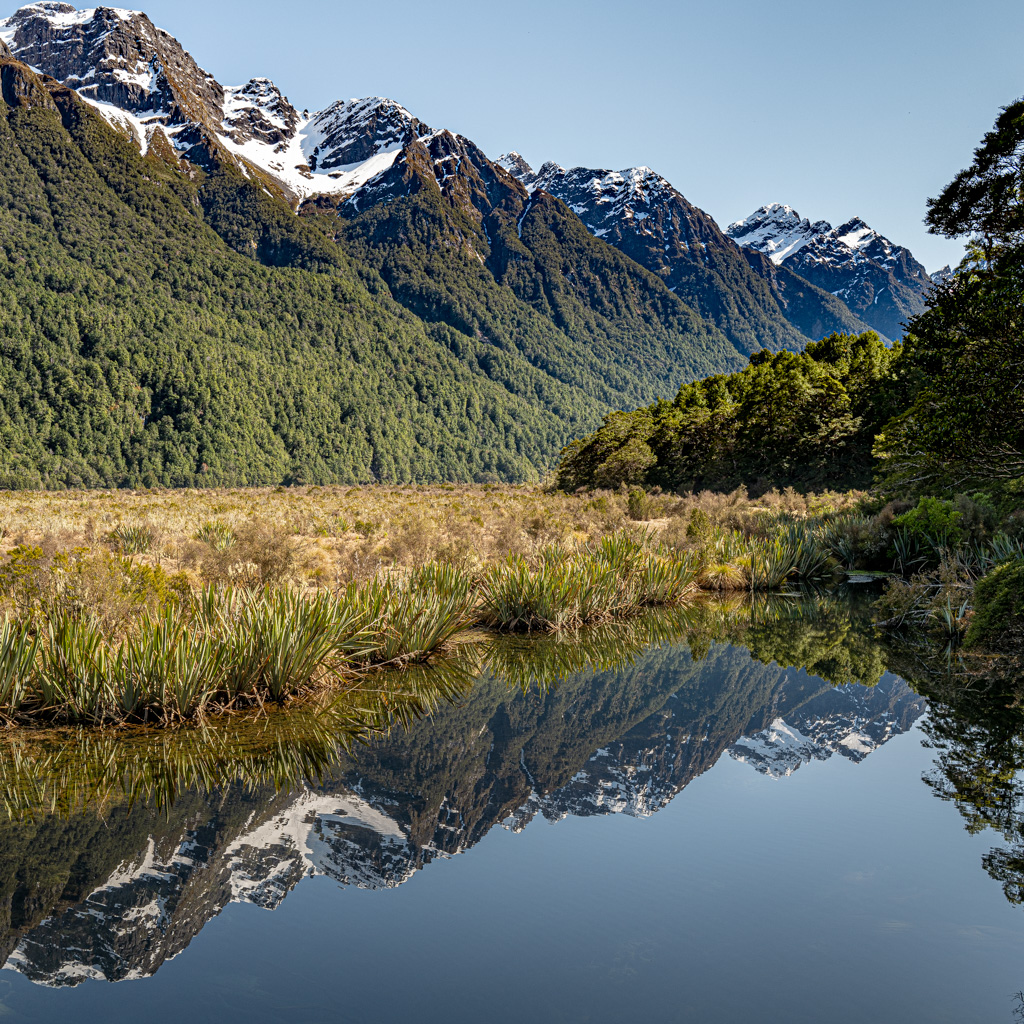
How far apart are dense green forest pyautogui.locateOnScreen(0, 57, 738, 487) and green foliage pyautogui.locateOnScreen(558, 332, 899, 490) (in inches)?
3223

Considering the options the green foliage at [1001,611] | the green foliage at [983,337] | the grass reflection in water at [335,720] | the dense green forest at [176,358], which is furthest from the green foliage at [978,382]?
the dense green forest at [176,358]

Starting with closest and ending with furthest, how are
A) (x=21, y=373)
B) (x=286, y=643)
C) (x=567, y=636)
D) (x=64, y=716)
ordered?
(x=64, y=716) < (x=286, y=643) < (x=567, y=636) < (x=21, y=373)

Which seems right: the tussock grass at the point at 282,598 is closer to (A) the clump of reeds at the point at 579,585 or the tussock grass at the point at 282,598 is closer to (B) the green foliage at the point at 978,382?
(A) the clump of reeds at the point at 579,585

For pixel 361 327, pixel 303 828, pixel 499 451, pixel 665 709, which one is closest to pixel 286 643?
pixel 303 828

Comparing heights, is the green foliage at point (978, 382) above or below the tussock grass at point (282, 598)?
above

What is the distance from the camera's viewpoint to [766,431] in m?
37.9

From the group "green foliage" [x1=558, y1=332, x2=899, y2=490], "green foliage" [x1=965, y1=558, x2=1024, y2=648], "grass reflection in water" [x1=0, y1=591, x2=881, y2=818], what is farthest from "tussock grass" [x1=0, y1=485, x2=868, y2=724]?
"green foliage" [x1=558, y1=332, x2=899, y2=490]

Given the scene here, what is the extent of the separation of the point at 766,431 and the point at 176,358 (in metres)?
120

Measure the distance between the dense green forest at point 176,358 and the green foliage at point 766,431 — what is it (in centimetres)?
8187

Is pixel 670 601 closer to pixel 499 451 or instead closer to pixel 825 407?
pixel 825 407

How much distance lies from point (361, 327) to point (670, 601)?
596 feet

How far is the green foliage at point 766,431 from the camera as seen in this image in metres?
35.4

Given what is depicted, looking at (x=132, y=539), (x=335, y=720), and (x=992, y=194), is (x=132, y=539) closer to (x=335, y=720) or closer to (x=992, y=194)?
(x=335, y=720)

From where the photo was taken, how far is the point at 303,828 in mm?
5102
